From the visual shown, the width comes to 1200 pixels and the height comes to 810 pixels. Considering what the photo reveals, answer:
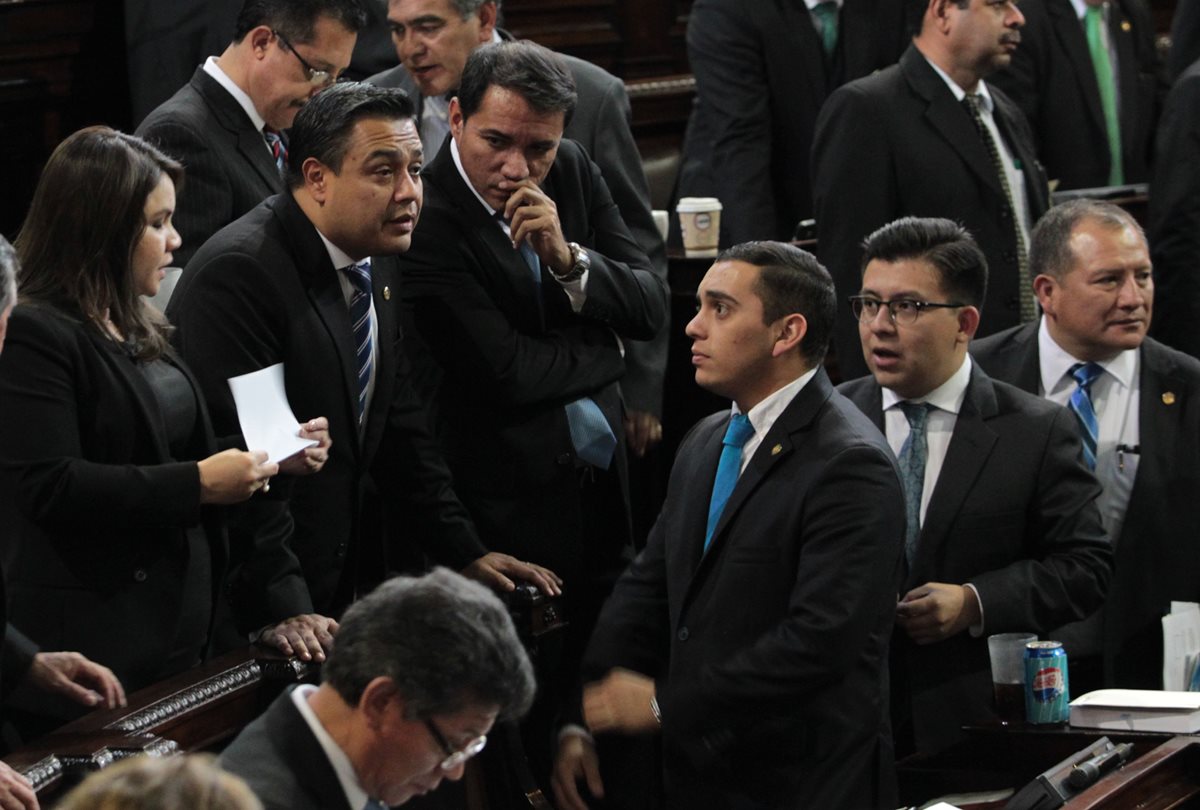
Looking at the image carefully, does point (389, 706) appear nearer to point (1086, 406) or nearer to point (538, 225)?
point (538, 225)

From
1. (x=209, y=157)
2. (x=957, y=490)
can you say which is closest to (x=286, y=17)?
(x=209, y=157)

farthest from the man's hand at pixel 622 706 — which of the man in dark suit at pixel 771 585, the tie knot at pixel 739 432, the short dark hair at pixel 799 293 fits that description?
the short dark hair at pixel 799 293

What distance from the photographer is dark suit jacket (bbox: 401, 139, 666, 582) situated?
4004mm

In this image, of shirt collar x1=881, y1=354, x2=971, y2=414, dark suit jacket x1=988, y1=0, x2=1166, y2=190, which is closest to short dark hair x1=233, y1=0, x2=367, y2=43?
shirt collar x1=881, y1=354, x2=971, y2=414

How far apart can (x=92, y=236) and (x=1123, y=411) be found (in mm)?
2450

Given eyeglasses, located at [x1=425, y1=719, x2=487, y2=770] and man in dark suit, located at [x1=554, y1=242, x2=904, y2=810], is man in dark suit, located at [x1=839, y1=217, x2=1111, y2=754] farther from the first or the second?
eyeglasses, located at [x1=425, y1=719, x2=487, y2=770]

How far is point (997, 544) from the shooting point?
13.0 feet

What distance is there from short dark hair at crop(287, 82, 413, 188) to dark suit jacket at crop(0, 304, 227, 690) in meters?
0.63

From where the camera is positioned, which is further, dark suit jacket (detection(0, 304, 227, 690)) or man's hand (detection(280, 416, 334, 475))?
man's hand (detection(280, 416, 334, 475))

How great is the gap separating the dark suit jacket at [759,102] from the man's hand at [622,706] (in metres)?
2.33

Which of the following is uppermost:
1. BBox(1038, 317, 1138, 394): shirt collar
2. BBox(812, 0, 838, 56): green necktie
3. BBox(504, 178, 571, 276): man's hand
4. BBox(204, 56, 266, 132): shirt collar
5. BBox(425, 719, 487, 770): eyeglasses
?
BBox(812, 0, 838, 56): green necktie

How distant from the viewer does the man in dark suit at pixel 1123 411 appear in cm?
436

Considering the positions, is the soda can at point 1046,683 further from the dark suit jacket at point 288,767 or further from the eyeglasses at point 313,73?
the eyeglasses at point 313,73

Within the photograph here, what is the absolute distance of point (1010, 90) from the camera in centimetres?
609
